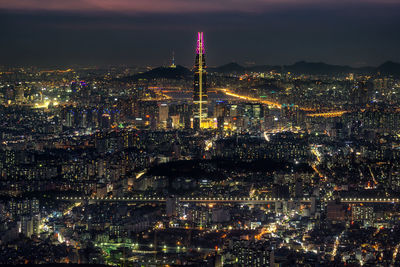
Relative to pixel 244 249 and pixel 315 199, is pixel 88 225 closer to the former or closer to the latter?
pixel 244 249

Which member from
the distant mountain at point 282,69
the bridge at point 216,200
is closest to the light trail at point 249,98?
the distant mountain at point 282,69

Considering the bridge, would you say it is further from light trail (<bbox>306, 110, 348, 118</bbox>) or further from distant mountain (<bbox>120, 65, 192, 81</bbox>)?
distant mountain (<bbox>120, 65, 192, 81</bbox>)

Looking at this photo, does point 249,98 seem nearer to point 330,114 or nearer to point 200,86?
point 200,86

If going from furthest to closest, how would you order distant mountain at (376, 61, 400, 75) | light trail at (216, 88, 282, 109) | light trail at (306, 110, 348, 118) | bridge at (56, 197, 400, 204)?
distant mountain at (376, 61, 400, 75) < light trail at (216, 88, 282, 109) < light trail at (306, 110, 348, 118) < bridge at (56, 197, 400, 204)

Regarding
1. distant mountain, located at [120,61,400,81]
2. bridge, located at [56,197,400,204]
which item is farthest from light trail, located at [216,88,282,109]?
bridge, located at [56,197,400,204]

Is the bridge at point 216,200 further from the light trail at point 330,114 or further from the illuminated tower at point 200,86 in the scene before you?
the light trail at point 330,114

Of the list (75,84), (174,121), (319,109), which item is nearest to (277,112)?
(319,109)

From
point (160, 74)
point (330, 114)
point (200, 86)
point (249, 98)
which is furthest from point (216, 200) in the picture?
point (160, 74)
